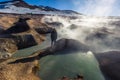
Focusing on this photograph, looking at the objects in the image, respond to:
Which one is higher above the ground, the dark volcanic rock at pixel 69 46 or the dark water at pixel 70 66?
the dark volcanic rock at pixel 69 46

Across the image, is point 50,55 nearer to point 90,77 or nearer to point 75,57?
point 75,57

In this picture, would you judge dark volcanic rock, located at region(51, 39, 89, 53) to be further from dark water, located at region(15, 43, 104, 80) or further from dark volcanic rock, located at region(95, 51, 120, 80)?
dark volcanic rock, located at region(95, 51, 120, 80)

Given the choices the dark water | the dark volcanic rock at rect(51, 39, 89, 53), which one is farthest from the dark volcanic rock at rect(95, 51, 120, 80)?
the dark volcanic rock at rect(51, 39, 89, 53)

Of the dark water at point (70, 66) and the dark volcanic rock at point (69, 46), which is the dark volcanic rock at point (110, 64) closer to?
the dark water at point (70, 66)

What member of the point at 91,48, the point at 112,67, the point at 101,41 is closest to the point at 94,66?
the point at 112,67

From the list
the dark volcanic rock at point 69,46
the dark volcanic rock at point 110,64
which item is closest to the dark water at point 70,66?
the dark volcanic rock at point 110,64
